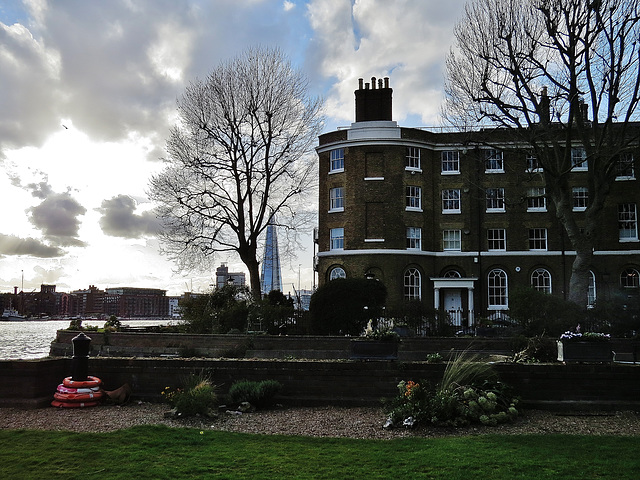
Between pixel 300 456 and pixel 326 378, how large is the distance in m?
3.99

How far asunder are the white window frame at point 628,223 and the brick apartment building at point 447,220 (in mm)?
67

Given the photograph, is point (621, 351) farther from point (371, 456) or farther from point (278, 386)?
point (371, 456)

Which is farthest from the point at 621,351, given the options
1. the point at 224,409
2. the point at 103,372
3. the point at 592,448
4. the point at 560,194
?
the point at 103,372

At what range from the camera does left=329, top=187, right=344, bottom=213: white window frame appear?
39.3 meters

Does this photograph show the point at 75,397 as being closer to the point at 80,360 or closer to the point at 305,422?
the point at 80,360

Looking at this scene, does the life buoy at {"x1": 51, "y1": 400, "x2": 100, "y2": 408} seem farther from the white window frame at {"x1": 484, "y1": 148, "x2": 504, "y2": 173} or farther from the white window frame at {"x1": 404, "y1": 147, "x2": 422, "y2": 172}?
the white window frame at {"x1": 484, "y1": 148, "x2": 504, "y2": 173}

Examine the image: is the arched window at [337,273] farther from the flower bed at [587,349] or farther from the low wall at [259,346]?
the flower bed at [587,349]

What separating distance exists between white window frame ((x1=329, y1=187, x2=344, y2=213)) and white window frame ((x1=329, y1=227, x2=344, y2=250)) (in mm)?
1350

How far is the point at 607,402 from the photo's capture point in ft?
35.6

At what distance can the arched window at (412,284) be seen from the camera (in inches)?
1485

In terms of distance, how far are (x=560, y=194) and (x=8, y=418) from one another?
2569 centimetres

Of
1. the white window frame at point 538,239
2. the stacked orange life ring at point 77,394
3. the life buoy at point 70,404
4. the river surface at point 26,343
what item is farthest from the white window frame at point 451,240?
the life buoy at point 70,404

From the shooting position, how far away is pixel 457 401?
980cm

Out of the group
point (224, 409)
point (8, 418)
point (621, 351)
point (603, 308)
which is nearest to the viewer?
point (8, 418)
